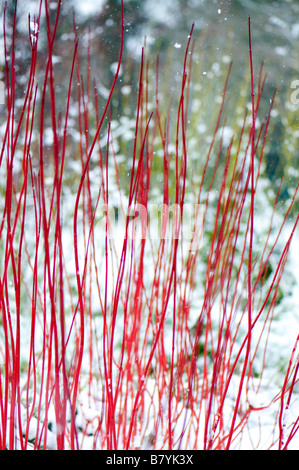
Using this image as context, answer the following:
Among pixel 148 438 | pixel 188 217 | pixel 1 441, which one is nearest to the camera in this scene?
pixel 1 441

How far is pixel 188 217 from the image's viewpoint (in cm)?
85

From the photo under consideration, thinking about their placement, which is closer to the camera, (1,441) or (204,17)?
(1,441)

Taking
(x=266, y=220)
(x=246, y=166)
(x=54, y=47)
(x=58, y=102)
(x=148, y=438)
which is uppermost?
(x=54, y=47)

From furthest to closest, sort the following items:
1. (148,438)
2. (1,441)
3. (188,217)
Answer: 1. (188,217)
2. (148,438)
3. (1,441)

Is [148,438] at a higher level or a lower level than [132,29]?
lower

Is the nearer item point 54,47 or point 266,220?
point 54,47

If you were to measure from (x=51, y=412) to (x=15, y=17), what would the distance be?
77 cm

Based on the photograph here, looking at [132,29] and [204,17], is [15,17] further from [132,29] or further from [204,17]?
[204,17]

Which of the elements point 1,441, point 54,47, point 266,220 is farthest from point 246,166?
point 1,441

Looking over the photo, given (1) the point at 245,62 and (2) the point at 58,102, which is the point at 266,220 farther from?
(2) the point at 58,102

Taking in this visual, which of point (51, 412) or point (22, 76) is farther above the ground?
point (22, 76)

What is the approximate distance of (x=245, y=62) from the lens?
0.89m
